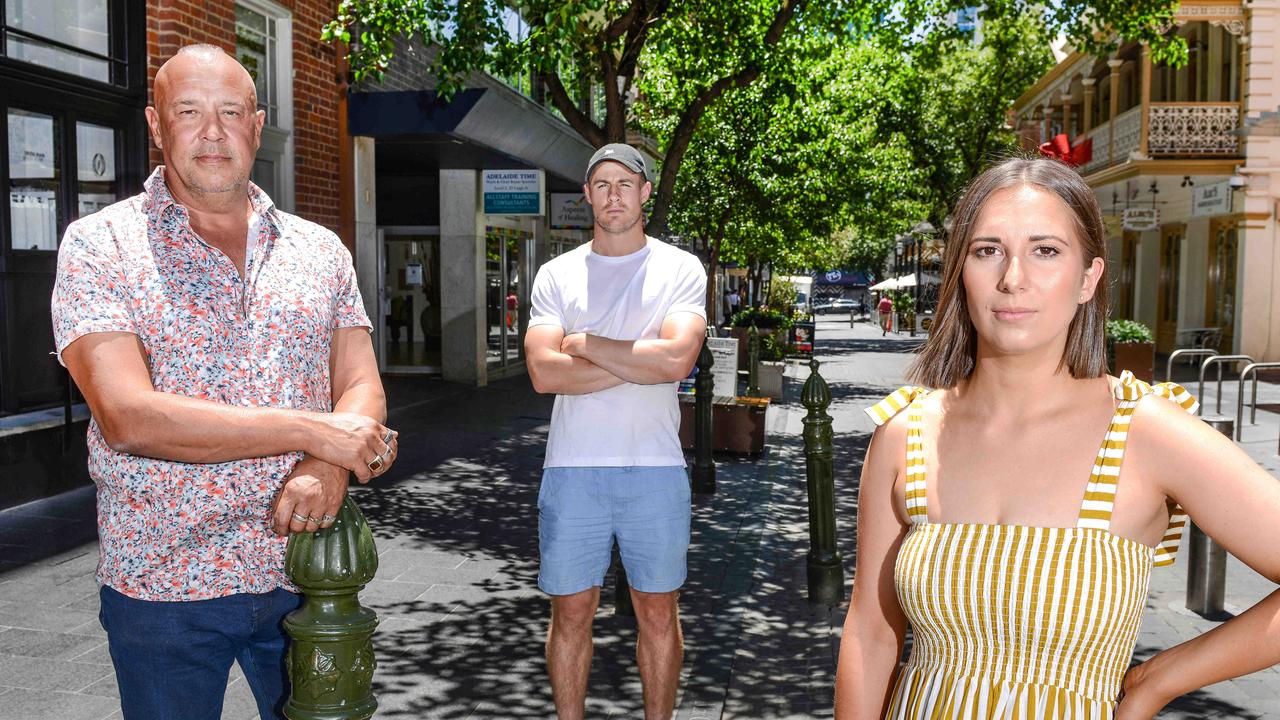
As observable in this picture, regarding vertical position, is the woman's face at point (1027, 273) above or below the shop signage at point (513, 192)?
below

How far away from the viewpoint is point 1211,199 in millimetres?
24000

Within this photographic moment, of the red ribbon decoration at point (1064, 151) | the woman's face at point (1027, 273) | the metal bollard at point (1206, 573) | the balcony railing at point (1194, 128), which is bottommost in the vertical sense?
the metal bollard at point (1206, 573)

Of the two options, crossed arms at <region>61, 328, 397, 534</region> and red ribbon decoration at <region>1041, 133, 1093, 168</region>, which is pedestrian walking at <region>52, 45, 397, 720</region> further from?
red ribbon decoration at <region>1041, 133, 1093, 168</region>

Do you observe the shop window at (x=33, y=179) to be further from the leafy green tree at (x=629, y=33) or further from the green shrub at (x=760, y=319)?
the green shrub at (x=760, y=319)

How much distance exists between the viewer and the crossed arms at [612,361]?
3.70 m

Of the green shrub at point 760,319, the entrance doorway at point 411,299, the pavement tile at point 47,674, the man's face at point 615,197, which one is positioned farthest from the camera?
the green shrub at point 760,319

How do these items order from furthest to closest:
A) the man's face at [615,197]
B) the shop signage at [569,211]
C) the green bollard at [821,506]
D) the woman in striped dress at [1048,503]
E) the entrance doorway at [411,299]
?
1. the shop signage at [569,211]
2. the entrance doorway at [411,299]
3. the green bollard at [821,506]
4. the man's face at [615,197]
5. the woman in striped dress at [1048,503]

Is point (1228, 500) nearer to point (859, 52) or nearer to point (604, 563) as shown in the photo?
point (604, 563)

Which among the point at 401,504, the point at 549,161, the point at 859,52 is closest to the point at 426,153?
the point at 549,161

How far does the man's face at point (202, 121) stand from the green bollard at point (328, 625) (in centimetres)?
80

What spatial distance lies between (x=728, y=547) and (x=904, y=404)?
5106 mm

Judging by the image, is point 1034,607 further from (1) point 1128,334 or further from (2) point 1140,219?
(2) point 1140,219

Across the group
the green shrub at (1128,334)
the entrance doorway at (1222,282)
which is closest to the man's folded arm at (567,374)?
the green shrub at (1128,334)

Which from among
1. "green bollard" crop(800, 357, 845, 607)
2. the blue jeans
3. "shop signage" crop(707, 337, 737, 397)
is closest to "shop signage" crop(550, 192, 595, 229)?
"shop signage" crop(707, 337, 737, 397)
